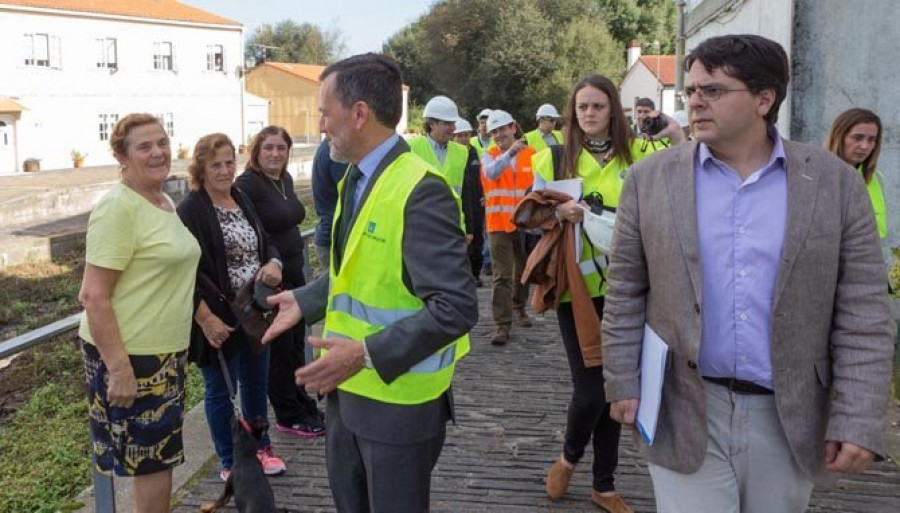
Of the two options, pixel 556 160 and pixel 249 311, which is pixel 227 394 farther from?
pixel 556 160

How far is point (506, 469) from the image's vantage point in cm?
462

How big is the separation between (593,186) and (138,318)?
6.89ft

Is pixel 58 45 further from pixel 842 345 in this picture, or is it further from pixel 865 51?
pixel 842 345

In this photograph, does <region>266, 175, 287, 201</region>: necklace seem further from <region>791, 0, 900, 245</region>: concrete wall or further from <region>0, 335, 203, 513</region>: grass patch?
<region>791, 0, 900, 245</region>: concrete wall

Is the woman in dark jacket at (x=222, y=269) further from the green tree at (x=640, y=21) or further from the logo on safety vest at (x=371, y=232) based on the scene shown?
the green tree at (x=640, y=21)

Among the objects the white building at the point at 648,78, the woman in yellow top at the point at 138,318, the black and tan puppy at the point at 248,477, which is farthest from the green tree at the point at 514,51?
the woman in yellow top at the point at 138,318

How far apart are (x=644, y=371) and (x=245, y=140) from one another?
50.1 meters

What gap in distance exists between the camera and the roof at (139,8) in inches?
1540

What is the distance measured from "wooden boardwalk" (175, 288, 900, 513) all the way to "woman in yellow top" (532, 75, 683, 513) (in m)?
0.30

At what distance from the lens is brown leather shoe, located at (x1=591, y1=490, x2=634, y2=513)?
399 cm

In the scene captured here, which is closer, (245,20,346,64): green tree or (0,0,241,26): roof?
(0,0,241,26): roof

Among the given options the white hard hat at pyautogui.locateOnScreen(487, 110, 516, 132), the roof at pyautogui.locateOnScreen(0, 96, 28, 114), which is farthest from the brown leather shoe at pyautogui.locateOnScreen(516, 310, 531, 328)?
the roof at pyautogui.locateOnScreen(0, 96, 28, 114)

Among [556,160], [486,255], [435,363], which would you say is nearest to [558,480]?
[556,160]

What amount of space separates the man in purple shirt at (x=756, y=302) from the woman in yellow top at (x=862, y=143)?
295 cm
